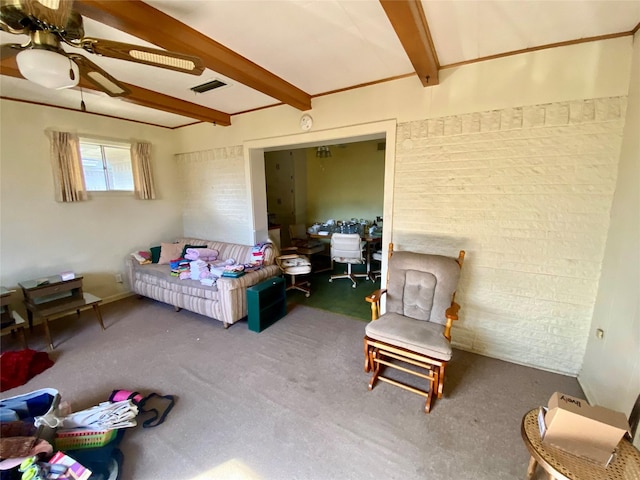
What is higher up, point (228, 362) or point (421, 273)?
point (421, 273)

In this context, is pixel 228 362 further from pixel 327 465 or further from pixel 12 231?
pixel 12 231

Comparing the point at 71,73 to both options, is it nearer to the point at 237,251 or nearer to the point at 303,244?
the point at 237,251

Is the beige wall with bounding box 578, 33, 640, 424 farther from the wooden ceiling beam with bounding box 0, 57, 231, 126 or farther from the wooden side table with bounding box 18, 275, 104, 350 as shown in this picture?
the wooden side table with bounding box 18, 275, 104, 350

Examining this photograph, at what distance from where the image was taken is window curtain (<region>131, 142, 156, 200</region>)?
391 cm

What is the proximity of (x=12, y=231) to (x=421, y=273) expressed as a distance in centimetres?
437

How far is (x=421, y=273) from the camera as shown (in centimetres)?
231

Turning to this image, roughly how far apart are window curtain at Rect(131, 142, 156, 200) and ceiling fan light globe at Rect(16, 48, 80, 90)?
2.96 meters

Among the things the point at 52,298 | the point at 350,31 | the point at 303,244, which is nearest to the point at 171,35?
the point at 350,31

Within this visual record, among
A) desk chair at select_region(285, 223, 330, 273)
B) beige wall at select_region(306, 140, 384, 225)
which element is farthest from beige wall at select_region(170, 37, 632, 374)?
beige wall at select_region(306, 140, 384, 225)

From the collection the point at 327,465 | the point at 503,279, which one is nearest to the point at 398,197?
the point at 503,279

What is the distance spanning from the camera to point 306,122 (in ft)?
10.1

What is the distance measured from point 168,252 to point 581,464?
4381 millimetres

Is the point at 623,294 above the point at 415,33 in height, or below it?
below

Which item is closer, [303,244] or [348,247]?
[348,247]
